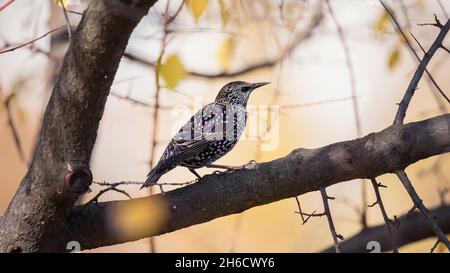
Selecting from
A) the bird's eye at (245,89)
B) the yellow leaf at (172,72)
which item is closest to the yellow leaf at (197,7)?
the yellow leaf at (172,72)

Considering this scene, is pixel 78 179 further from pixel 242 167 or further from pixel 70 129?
pixel 242 167

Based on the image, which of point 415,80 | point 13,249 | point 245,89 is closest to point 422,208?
point 415,80

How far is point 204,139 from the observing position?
2.63 meters

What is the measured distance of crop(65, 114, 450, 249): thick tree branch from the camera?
195cm

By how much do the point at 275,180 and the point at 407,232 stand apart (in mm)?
1340

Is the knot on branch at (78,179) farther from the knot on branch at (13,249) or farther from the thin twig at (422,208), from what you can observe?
the thin twig at (422,208)

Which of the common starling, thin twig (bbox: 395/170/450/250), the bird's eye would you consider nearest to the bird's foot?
the common starling

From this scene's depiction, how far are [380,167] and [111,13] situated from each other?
0.88 metres

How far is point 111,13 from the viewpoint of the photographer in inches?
66.2

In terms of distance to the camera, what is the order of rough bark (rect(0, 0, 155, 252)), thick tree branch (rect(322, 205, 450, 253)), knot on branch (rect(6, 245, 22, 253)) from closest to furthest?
rough bark (rect(0, 0, 155, 252))
knot on branch (rect(6, 245, 22, 253))
thick tree branch (rect(322, 205, 450, 253))

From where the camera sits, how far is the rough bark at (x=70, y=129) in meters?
1.71

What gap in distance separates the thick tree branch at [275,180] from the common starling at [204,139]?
347mm

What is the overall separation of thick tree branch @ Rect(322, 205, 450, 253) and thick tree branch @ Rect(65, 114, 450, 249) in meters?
1.11

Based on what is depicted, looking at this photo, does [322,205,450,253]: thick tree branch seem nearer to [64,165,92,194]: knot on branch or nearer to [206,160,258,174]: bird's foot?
[206,160,258,174]: bird's foot
